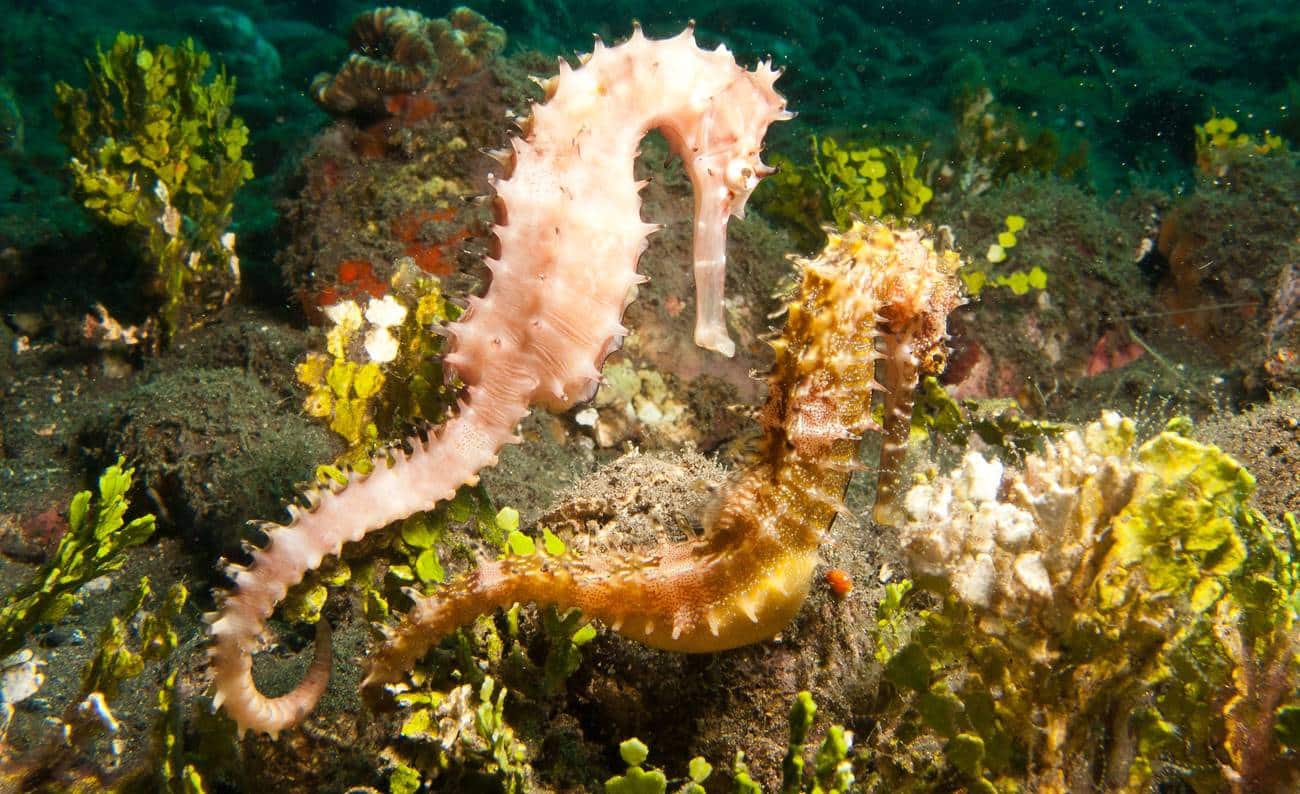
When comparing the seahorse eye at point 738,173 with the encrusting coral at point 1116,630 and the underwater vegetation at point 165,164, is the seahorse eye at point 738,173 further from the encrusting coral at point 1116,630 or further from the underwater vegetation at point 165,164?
the underwater vegetation at point 165,164

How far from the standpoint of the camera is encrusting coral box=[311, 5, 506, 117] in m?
5.59

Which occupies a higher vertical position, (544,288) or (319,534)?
(544,288)

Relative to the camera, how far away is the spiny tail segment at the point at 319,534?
7.52 ft

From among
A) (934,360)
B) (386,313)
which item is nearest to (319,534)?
(386,313)

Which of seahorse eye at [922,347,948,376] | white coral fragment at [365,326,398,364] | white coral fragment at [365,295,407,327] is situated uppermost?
seahorse eye at [922,347,948,376]

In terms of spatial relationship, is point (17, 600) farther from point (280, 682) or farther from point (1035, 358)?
point (1035, 358)

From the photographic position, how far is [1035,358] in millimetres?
6180

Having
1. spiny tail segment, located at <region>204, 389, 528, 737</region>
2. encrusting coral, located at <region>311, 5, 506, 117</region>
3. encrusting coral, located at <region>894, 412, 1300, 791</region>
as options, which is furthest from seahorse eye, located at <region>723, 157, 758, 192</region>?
encrusting coral, located at <region>311, 5, 506, 117</region>

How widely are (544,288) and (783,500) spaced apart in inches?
43.3

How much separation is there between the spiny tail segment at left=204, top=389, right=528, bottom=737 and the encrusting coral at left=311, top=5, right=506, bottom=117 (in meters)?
4.21

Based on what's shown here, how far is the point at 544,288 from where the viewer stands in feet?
7.93

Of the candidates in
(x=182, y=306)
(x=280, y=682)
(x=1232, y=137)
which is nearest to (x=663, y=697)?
(x=280, y=682)

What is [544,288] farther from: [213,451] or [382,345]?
Result: [213,451]

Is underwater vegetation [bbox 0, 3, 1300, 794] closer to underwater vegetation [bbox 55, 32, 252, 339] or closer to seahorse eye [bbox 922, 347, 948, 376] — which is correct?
seahorse eye [bbox 922, 347, 948, 376]
